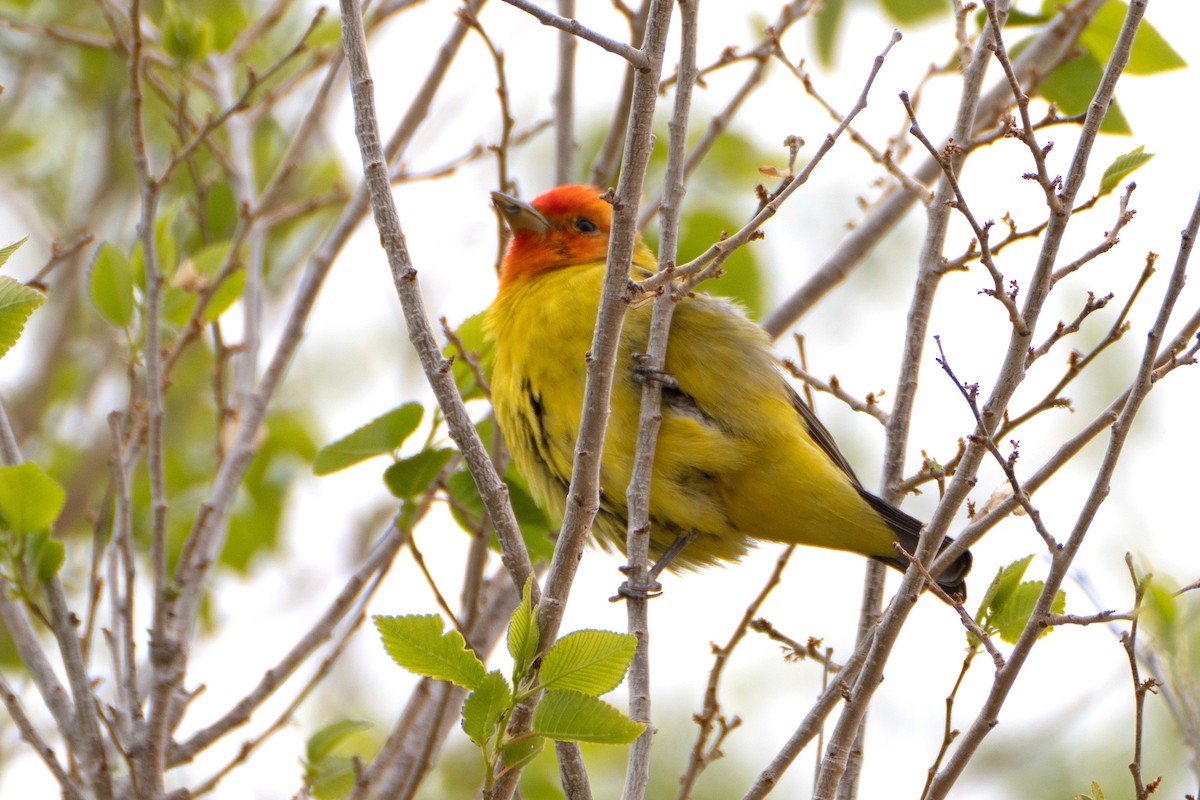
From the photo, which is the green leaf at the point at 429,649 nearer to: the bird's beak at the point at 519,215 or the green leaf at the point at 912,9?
the bird's beak at the point at 519,215

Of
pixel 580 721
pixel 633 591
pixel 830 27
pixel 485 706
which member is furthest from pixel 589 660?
pixel 830 27

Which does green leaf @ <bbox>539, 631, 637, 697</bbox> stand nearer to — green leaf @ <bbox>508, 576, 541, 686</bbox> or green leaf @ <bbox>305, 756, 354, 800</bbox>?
green leaf @ <bbox>508, 576, 541, 686</bbox>

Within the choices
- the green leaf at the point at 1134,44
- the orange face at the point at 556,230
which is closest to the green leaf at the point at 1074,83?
the green leaf at the point at 1134,44

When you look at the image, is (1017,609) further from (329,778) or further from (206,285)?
(206,285)

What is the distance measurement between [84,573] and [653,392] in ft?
9.88

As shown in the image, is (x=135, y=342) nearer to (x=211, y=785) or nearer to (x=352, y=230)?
(x=352, y=230)

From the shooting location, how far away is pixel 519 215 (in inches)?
202

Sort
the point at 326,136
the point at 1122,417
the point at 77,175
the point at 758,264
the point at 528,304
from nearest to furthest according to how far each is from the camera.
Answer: the point at 1122,417
the point at 528,304
the point at 758,264
the point at 326,136
the point at 77,175

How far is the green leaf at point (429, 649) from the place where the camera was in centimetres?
260

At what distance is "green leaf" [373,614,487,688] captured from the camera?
8.52 ft

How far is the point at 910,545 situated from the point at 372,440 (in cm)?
187

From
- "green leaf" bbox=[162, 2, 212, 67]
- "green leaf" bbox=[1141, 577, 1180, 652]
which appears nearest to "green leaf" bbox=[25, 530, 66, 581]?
"green leaf" bbox=[162, 2, 212, 67]

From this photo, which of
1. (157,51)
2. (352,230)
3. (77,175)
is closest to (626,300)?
(352,230)

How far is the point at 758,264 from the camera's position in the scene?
512 centimetres
